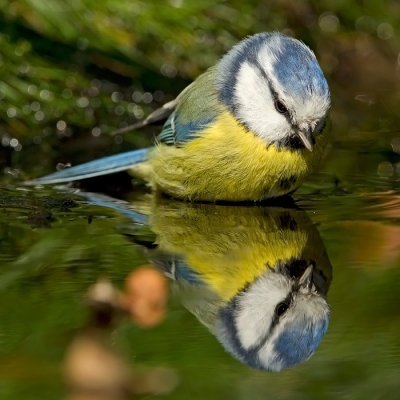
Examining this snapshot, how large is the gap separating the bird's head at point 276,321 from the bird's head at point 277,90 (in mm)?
861

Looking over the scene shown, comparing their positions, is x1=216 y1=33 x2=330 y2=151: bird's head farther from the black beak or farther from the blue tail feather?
the black beak

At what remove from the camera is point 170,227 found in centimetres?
342

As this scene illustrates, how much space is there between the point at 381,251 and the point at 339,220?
1.37ft

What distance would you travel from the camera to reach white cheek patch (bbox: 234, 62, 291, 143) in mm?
3637

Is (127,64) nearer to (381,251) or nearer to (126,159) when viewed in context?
(126,159)

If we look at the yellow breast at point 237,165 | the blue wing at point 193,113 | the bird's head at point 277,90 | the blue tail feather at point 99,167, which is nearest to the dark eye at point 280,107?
the bird's head at point 277,90

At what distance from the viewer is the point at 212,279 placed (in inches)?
110

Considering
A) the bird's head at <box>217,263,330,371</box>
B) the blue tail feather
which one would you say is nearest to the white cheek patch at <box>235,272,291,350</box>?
the bird's head at <box>217,263,330,371</box>

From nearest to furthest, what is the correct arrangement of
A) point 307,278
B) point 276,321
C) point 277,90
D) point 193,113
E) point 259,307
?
point 276,321
point 259,307
point 307,278
point 277,90
point 193,113

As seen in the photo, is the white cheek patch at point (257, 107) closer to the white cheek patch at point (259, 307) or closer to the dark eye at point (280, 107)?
the dark eye at point (280, 107)

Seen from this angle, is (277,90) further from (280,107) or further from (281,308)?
(281,308)

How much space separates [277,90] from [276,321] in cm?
139

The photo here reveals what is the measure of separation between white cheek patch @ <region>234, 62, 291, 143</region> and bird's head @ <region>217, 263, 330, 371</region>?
2.97 ft

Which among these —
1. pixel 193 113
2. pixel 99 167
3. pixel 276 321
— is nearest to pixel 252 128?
pixel 193 113
